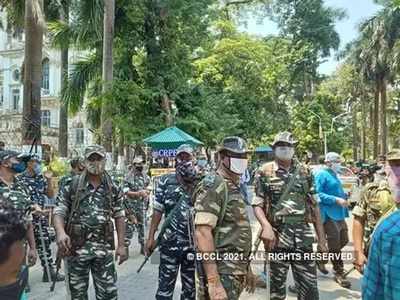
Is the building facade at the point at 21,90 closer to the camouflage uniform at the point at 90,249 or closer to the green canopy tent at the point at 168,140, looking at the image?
the green canopy tent at the point at 168,140

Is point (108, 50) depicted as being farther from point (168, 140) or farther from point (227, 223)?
point (227, 223)

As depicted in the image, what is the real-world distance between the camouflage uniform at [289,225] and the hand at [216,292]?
56.3 inches

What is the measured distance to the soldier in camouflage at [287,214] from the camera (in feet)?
15.3

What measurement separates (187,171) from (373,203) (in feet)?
5.80

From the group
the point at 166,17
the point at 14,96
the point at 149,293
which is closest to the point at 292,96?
the point at 14,96

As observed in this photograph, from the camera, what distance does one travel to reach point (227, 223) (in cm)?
366

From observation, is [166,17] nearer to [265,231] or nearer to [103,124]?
[103,124]

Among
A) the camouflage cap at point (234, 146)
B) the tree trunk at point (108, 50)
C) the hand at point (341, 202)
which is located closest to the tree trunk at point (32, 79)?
the tree trunk at point (108, 50)

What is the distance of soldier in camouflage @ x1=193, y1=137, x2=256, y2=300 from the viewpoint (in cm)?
351

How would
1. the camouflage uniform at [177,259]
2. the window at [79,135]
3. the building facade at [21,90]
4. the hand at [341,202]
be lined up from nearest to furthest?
the camouflage uniform at [177,259] → the hand at [341,202] → the building facade at [21,90] → the window at [79,135]

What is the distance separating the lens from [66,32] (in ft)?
61.0

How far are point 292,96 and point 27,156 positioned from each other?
143 ft

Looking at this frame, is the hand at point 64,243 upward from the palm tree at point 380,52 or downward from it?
downward

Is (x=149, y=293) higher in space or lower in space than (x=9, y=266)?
lower
